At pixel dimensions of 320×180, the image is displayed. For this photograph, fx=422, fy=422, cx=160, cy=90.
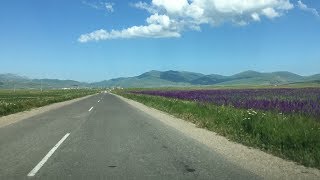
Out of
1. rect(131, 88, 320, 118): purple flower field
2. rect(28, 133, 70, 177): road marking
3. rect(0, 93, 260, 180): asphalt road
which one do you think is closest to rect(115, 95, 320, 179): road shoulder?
rect(0, 93, 260, 180): asphalt road

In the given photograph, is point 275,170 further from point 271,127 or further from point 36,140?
point 36,140

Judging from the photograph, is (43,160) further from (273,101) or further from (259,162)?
(273,101)

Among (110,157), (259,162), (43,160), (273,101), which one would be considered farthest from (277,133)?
(273,101)

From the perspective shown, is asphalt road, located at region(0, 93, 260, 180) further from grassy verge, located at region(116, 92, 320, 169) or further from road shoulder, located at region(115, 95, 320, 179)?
grassy verge, located at region(116, 92, 320, 169)

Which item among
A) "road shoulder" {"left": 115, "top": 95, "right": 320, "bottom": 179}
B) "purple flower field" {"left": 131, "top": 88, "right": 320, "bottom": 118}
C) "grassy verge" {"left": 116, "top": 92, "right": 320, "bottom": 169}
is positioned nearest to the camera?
"road shoulder" {"left": 115, "top": 95, "right": 320, "bottom": 179}

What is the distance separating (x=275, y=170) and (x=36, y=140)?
26.7 feet

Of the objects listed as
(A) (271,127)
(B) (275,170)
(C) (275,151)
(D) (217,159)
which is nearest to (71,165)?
(D) (217,159)

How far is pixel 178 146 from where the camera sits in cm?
1212

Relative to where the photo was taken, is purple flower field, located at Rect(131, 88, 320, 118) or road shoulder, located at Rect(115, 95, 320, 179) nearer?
road shoulder, located at Rect(115, 95, 320, 179)

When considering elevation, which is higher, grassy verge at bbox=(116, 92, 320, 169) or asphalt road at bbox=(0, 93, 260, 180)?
grassy verge at bbox=(116, 92, 320, 169)

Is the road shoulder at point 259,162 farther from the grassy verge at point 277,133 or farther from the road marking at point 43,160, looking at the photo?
the road marking at point 43,160

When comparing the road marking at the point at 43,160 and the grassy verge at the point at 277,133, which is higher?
the grassy verge at the point at 277,133

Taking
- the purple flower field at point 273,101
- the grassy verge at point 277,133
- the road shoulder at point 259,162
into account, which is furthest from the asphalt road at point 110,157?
the purple flower field at point 273,101

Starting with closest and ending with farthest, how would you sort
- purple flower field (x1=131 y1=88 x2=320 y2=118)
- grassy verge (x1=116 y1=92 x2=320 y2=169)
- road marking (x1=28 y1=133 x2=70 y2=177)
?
road marking (x1=28 y1=133 x2=70 y2=177) < grassy verge (x1=116 y1=92 x2=320 y2=169) < purple flower field (x1=131 y1=88 x2=320 y2=118)
